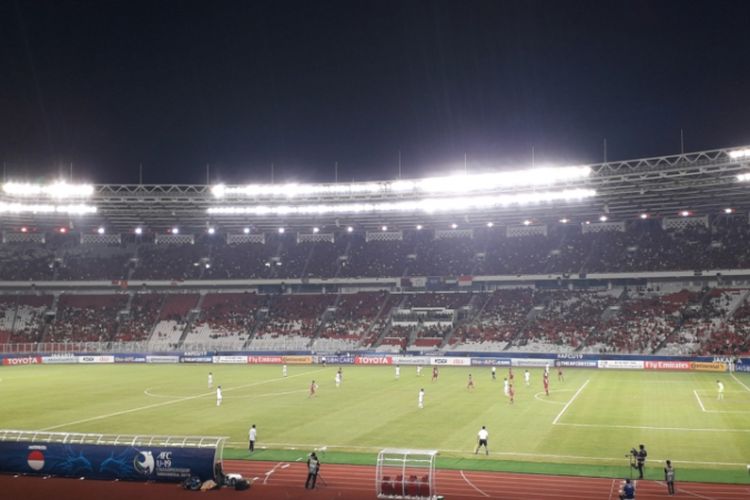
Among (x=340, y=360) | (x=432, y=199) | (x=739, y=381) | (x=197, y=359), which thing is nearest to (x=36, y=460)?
(x=739, y=381)

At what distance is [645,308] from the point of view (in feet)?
226

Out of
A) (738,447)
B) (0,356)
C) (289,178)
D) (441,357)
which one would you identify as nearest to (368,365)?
(441,357)

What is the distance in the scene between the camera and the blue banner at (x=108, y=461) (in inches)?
811

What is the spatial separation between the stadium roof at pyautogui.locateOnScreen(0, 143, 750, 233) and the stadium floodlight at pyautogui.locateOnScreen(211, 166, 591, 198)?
0.65 ft

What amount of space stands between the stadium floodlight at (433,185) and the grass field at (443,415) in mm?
17116

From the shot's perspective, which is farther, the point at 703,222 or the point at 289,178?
the point at 703,222

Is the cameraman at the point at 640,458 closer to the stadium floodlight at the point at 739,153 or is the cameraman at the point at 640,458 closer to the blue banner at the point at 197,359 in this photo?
the stadium floodlight at the point at 739,153

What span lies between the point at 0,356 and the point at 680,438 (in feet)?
226

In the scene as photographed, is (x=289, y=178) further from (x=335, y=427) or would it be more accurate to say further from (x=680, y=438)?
(x=680, y=438)

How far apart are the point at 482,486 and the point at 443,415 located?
44.3 feet

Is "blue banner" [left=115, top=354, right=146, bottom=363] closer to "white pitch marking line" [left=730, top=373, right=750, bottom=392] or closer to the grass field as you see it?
the grass field

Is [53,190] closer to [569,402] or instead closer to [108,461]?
[108,461]

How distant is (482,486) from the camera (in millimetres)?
21234

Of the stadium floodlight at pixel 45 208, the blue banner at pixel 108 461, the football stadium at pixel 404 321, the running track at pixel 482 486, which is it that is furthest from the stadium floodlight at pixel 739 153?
the stadium floodlight at pixel 45 208
